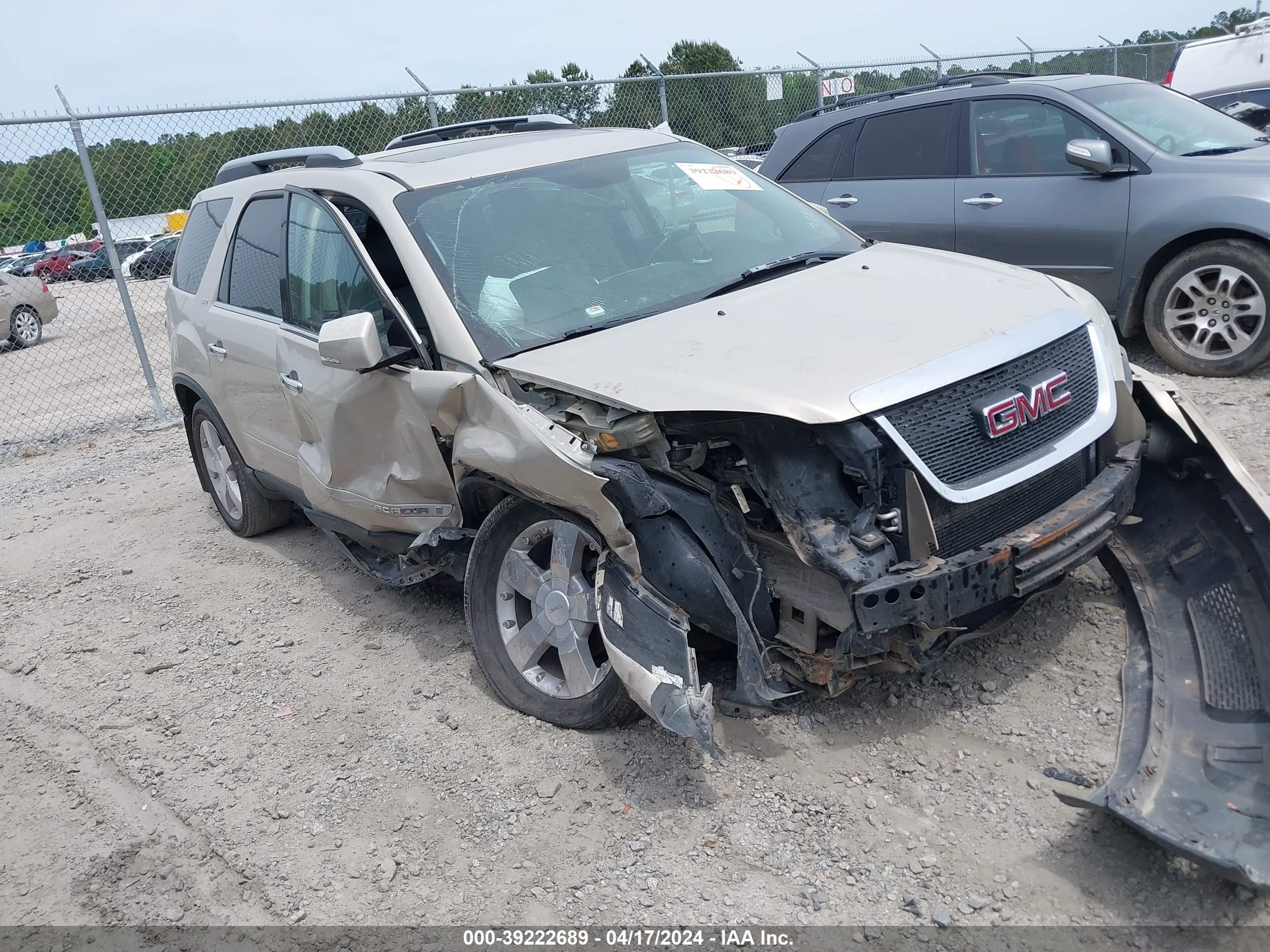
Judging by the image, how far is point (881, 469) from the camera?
289 centimetres

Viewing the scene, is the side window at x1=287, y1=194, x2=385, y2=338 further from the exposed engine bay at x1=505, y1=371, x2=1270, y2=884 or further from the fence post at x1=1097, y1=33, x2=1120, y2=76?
the fence post at x1=1097, y1=33, x2=1120, y2=76

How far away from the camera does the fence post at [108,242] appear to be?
8.27 m

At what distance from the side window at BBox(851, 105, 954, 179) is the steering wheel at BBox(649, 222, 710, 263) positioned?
3.74m

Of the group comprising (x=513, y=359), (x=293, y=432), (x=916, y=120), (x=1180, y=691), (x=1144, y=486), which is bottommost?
(x=1180, y=691)

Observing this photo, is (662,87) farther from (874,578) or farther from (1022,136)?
(874,578)

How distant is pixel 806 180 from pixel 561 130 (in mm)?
3406

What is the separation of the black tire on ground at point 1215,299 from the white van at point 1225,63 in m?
7.82

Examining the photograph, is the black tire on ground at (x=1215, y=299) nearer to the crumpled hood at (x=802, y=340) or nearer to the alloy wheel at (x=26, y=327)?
the crumpled hood at (x=802, y=340)

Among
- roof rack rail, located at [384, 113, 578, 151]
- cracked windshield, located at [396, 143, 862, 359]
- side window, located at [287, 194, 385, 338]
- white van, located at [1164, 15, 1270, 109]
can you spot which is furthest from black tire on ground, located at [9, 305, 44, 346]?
white van, located at [1164, 15, 1270, 109]

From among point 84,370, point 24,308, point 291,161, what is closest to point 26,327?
point 24,308

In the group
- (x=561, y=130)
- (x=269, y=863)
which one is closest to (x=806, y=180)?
(x=561, y=130)

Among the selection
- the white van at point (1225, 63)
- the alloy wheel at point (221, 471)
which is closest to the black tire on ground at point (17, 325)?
the alloy wheel at point (221, 471)

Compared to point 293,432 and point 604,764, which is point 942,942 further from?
point 293,432

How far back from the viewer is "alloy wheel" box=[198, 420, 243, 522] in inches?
229
